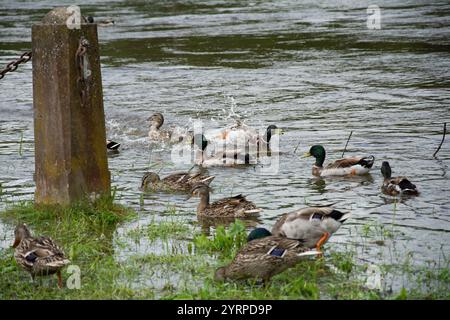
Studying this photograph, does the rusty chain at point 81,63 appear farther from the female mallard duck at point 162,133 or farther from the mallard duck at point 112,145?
the female mallard duck at point 162,133

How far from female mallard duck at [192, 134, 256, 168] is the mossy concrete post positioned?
3493 mm

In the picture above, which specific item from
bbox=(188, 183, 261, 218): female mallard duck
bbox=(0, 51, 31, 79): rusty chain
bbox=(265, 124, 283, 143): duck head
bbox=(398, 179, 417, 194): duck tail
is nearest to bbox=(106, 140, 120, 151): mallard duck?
bbox=(265, 124, 283, 143): duck head

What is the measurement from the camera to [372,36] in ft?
76.7

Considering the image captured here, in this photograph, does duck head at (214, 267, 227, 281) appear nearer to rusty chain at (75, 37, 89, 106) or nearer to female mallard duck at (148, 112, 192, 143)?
rusty chain at (75, 37, 89, 106)

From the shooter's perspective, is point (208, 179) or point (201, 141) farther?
point (201, 141)

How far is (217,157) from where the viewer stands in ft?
43.6

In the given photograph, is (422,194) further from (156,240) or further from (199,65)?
(199,65)

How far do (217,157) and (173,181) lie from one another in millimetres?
1663

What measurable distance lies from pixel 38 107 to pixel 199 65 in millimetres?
Answer: 11516

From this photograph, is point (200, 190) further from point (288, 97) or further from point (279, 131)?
point (288, 97)

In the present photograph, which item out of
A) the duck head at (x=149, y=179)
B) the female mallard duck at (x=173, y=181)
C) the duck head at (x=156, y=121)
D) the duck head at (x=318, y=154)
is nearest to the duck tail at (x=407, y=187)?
the duck head at (x=318, y=154)

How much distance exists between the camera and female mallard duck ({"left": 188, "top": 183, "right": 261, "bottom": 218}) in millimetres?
10078

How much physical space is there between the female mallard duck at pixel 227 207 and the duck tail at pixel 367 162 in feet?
7.23

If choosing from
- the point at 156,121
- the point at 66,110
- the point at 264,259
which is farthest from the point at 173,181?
the point at 264,259
